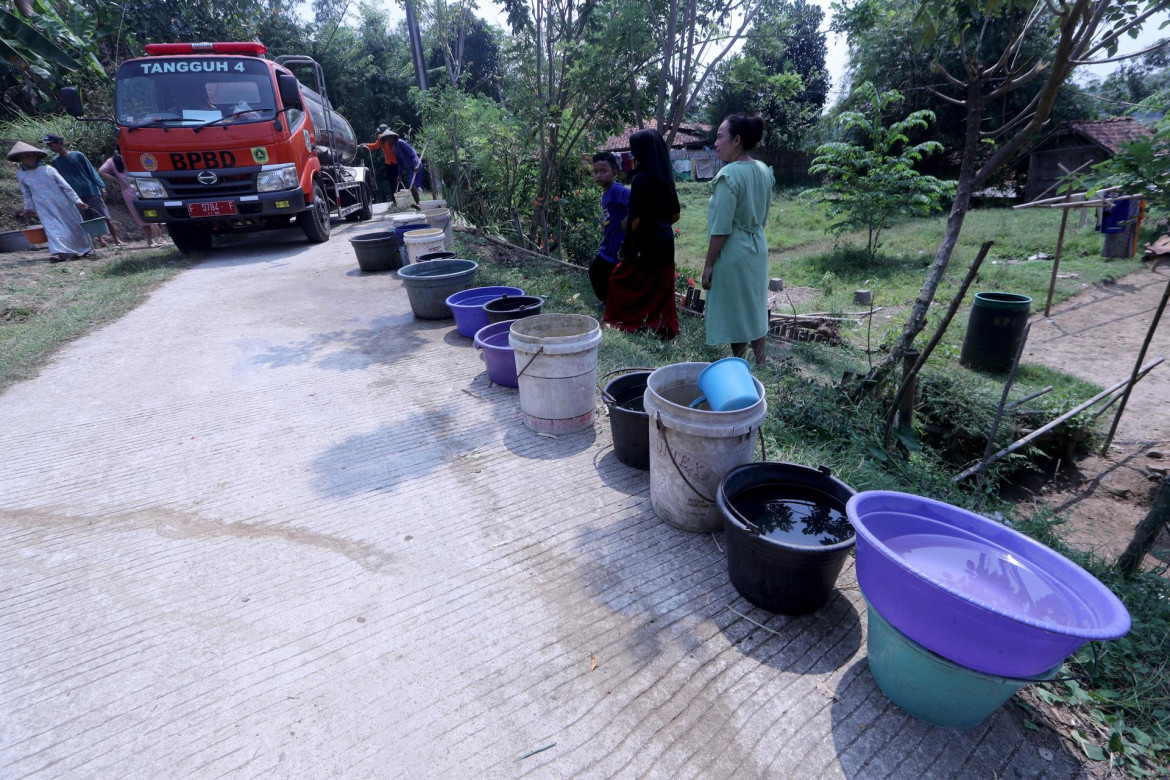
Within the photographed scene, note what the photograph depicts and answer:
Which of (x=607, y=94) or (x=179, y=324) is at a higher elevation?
(x=607, y=94)

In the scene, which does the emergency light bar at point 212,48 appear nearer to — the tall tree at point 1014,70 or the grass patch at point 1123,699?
the tall tree at point 1014,70

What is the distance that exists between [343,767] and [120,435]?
301cm

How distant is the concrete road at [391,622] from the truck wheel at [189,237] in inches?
238

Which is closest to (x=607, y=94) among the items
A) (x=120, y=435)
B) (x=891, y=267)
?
(x=120, y=435)

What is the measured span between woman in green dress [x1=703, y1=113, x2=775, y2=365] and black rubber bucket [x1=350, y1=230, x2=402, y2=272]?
15.9 feet

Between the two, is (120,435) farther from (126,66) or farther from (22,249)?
(22,249)

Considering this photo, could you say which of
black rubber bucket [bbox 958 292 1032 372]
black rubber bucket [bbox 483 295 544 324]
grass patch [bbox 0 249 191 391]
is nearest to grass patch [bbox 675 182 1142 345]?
black rubber bucket [bbox 958 292 1032 372]

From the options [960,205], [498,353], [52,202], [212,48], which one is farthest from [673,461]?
[52,202]

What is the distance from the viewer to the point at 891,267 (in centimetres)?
1242

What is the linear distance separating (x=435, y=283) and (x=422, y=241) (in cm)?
113

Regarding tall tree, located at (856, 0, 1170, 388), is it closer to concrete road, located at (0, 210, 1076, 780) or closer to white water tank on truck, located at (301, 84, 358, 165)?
concrete road, located at (0, 210, 1076, 780)

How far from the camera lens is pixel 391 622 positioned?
217 centimetres

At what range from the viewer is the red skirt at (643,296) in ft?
16.9

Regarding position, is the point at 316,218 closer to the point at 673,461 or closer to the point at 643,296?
the point at 643,296
